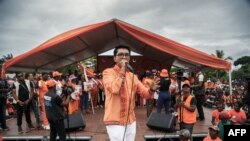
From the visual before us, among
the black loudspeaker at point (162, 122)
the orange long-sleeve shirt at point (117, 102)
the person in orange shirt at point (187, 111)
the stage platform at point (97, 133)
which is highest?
the orange long-sleeve shirt at point (117, 102)

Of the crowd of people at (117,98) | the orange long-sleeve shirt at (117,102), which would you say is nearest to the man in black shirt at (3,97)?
the crowd of people at (117,98)

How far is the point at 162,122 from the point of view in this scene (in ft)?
27.0

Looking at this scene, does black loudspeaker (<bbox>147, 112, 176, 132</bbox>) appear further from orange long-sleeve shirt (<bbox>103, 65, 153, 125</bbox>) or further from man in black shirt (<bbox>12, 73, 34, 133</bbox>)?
orange long-sleeve shirt (<bbox>103, 65, 153, 125</bbox>)

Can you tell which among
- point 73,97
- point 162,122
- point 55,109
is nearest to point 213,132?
point 162,122

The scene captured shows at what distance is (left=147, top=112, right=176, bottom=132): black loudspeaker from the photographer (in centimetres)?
808

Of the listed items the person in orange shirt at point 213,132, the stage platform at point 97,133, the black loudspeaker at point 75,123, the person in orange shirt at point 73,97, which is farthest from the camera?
the person in orange shirt at point 73,97

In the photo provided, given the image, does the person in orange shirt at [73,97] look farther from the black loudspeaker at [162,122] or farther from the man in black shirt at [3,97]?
the black loudspeaker at [162,122]

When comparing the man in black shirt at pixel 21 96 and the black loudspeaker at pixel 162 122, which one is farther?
the man in black shirt at pixel 21 96

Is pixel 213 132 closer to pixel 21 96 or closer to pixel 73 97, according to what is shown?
pixel 21 96

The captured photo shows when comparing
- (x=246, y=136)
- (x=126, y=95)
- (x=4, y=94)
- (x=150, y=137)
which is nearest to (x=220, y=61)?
(x=150, y=137)

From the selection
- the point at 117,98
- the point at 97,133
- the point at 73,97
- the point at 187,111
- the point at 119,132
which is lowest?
the point at 97,133

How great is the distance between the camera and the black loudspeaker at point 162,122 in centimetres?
808

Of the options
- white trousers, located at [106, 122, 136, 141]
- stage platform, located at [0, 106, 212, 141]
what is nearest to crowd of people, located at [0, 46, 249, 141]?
white trousers, located at [106, 122, 136, 141]

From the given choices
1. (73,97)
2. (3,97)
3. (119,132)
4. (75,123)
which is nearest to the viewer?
(119,132)
